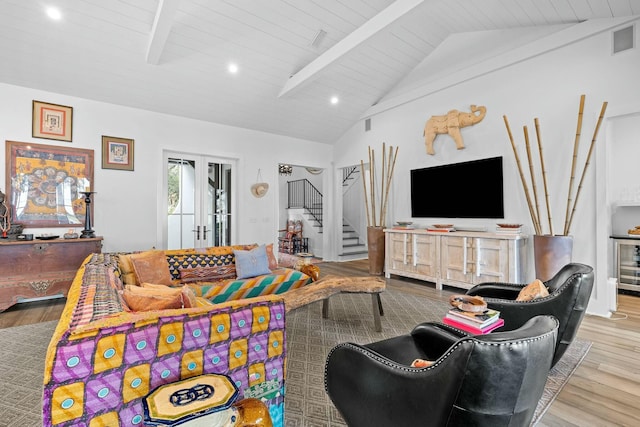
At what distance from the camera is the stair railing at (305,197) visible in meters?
9.30

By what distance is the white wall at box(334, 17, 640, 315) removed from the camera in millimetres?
3523

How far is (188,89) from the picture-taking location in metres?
4.75

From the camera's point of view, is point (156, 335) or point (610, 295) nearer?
point (156, 335)

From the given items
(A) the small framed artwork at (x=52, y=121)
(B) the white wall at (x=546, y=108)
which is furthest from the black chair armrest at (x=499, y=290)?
(A) the small framed artwork at (x=52, y=121)

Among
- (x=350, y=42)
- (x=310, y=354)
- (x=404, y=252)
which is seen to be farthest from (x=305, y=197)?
(x=310, y=354)

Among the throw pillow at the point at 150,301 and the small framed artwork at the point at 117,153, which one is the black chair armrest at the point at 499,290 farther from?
the small framed artwork at the point at 117,153

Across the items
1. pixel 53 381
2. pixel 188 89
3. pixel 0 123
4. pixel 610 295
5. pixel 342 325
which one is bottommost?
pixel 342 325

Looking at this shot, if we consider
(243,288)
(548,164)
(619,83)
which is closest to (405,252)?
(548,164)

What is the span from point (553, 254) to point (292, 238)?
6486 millimetres

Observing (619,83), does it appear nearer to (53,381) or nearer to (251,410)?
(251,410)

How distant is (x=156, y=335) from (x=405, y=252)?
175 inches

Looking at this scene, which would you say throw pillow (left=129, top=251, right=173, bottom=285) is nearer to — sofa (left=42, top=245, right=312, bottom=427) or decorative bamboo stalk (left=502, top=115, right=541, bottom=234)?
sofa (left=42, top=245, right=312, bottom=427)

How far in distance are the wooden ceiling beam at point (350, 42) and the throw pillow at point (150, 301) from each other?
138 inches

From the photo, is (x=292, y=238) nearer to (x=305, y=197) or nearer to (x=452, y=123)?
(x=305, y=197)
